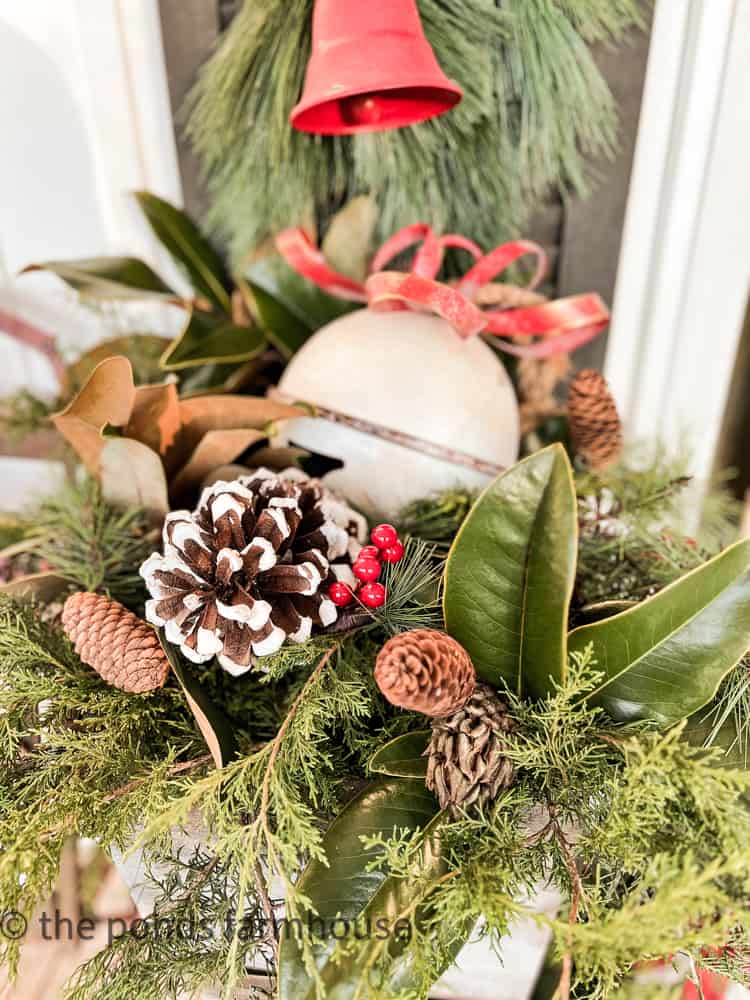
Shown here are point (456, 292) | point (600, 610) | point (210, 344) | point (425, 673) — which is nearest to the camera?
point (425, 673)

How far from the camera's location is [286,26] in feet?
2.05

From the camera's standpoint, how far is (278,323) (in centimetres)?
74

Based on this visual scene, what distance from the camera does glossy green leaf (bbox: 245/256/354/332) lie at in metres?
0.76

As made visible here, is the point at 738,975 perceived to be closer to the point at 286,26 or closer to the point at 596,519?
the point at 596,519

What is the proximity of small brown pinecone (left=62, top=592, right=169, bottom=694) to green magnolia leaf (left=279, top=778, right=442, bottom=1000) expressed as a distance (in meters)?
0.15

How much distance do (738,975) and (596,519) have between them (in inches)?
12.8

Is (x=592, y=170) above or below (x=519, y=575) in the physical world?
above

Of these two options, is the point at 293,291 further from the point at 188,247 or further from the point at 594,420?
the point at 594,420

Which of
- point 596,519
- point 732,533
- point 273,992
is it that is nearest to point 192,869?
point 273,992

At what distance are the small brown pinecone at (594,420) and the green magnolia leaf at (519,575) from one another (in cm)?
27

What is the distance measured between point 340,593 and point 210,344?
348mm

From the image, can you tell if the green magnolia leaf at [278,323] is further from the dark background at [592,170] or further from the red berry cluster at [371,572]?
the red berry cluster at [371,572]

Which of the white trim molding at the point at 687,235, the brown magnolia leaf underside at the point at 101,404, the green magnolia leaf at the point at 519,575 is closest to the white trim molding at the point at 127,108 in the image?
the brown magnolia leaf underside at the point at 101,404

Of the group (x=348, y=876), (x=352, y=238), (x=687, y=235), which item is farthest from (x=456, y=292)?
(x=348, y=876)
